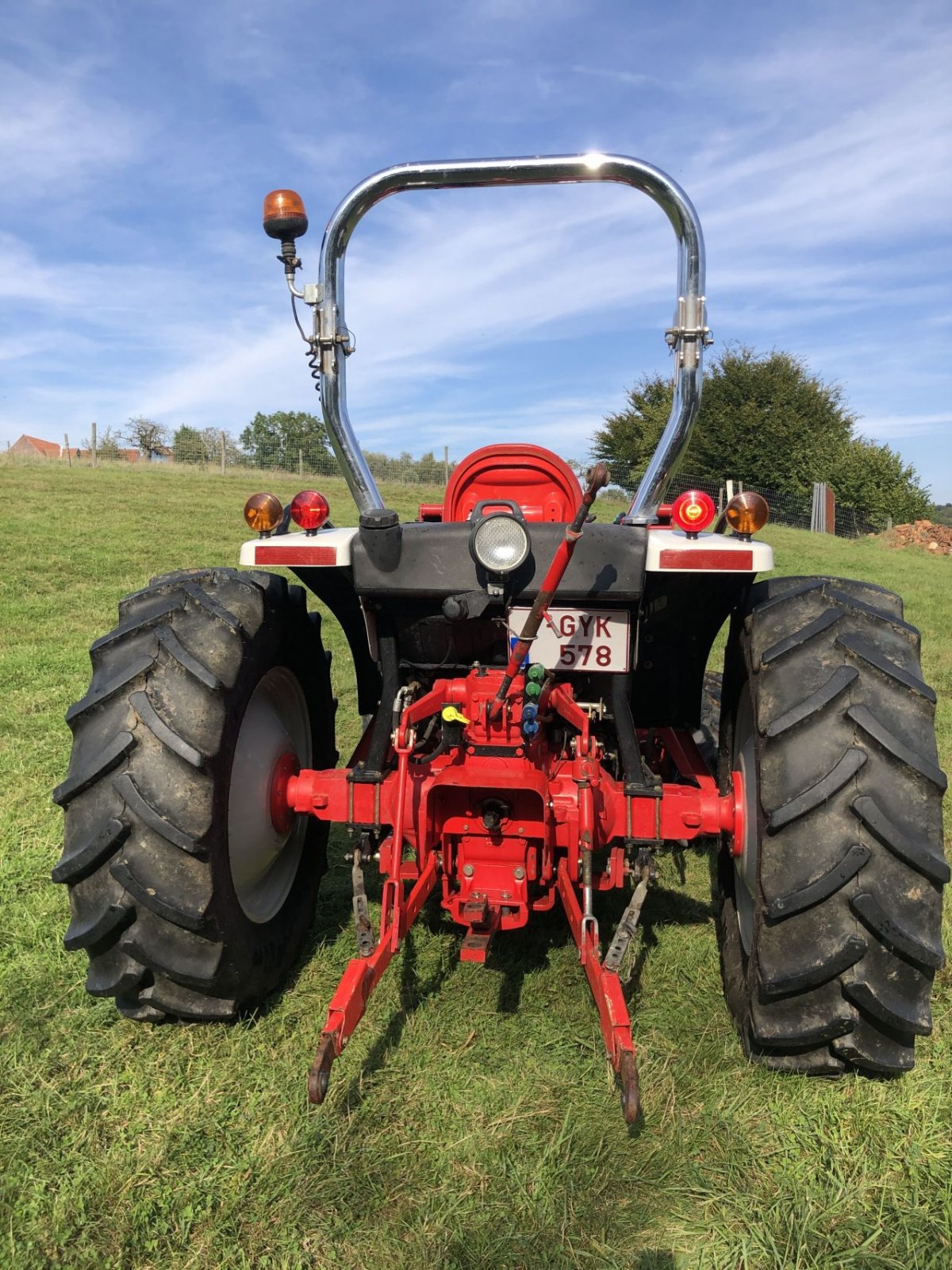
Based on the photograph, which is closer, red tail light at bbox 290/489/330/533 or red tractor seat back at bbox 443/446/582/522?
red tail light at bbox 290/489/330/533

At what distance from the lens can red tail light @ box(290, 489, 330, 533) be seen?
10.0ft

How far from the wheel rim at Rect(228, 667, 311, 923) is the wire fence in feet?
78.6

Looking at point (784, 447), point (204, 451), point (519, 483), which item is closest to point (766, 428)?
point (784, 447)

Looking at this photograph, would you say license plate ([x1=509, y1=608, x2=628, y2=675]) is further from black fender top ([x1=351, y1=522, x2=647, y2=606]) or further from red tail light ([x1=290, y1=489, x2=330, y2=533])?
red tail light ([x1=290, y1=489, x2=330, y2=533])

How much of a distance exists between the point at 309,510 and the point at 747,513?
1.41 m

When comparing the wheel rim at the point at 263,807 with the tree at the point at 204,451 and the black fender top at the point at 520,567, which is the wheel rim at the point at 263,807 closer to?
the black fender top at the point at 520,567

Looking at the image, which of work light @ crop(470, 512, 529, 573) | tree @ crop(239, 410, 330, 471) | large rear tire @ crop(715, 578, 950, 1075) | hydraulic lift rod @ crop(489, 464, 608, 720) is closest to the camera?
hydraulic lift rod @ crop(489, 464, 608, 720)

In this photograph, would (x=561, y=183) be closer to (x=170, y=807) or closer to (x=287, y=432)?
(x=170, y=807)

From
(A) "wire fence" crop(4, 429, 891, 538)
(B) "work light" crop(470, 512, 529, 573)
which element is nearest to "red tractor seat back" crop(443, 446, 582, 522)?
(B) "work light" crop(470, 512, 529, 573)

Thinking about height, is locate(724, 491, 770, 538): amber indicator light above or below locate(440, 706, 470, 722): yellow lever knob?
above

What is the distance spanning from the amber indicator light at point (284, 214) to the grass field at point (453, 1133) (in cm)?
235

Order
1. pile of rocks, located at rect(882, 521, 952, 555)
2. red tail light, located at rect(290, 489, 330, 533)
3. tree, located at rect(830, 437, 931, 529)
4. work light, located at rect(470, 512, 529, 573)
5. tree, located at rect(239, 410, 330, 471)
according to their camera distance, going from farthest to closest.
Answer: tree, located at rect(239, 410, 330, 471) → tree, located at rect(830, 437, 931, 529) → pile of rocks, located at rect(882, 521, 952, 555) → red tail light, located at rect(290, 489, 330, 533) → work light, located at rect(470, 512, 529, 573)

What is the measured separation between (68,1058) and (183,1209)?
0.68 m

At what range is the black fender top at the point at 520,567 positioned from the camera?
2.66 metres
